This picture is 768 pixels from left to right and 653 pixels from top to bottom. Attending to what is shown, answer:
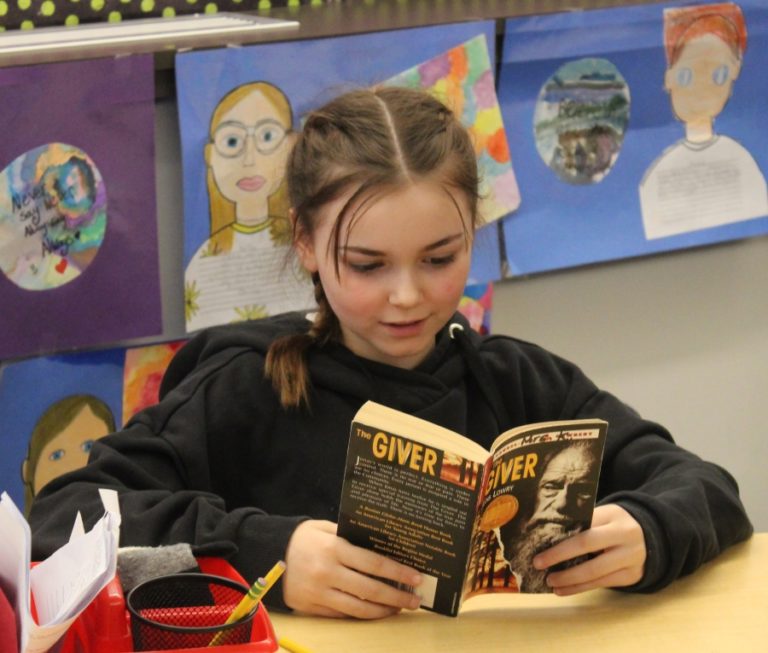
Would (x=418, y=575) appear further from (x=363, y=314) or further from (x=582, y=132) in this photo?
(x=582, y=132)

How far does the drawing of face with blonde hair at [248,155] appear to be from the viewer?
63.2 inches

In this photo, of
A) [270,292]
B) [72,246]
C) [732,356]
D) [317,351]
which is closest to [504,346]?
[317,351]

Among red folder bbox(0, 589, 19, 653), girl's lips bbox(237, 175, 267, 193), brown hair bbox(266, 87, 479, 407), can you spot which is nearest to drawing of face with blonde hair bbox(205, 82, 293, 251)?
girl's lips bbox(237, 175, 267, 193)

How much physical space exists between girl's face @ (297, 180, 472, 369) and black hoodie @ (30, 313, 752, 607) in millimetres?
93

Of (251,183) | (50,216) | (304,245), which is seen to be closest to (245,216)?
(251,183)

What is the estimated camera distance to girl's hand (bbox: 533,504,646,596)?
109 centimetres

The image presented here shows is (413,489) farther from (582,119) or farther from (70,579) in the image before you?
(582,119)

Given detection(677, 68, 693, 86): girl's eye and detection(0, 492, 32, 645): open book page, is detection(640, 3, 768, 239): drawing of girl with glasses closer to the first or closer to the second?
detection(677, 68, 693, 86): girl's eye

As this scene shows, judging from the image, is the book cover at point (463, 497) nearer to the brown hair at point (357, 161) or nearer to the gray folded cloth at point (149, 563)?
the gray folded cloth at point (149, 563)

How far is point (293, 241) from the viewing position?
134 centimetres

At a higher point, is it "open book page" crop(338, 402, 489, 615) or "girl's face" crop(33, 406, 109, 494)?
"open book page" crop(338, 402, 489, 615)

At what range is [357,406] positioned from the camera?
1339 millimetres

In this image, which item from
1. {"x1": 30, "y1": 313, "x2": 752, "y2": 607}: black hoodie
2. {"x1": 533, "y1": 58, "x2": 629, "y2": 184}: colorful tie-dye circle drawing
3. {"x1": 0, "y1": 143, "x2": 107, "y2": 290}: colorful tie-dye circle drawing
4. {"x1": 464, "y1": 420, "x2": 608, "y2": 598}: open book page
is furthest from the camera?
{"x1": 533, "y1": 58, "x2": 629, "y2": 184}: colorful tie-dye circle drawing

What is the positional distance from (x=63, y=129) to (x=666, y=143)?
3.18ft
